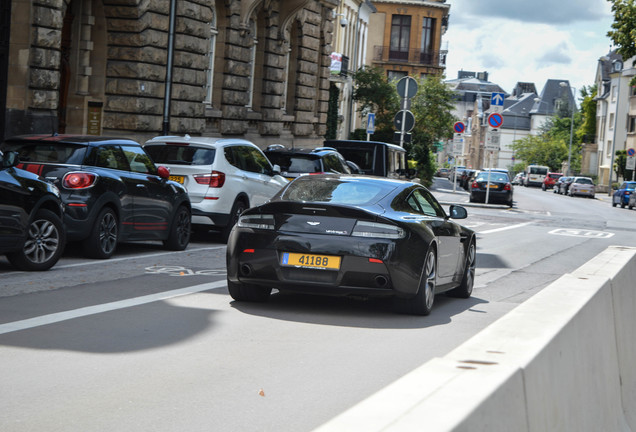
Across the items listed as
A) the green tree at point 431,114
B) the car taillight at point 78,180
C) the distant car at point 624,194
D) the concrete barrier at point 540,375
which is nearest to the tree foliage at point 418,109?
the green tree at point 431,114

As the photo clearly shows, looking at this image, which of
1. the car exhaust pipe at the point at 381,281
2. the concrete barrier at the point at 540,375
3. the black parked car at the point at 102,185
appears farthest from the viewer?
the black parked car at the point at 102,185

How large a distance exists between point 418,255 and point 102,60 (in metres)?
17.4

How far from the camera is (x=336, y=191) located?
33.1ft

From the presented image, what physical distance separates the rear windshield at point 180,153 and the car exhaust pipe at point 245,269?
760cm

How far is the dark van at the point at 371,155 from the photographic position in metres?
26.1

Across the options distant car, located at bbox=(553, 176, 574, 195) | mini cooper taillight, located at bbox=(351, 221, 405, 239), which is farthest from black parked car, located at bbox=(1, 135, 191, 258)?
distant car, located at bbox=(553, 176, 574, 195)

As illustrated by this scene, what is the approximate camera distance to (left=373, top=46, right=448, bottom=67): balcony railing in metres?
Answer: 91.8

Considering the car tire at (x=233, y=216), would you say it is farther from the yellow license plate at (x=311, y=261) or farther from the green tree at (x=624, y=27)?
the green tree at (x=624, y=27)

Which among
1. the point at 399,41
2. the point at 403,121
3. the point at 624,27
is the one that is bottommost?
the point at 403,121

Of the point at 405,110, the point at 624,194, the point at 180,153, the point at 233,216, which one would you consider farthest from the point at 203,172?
the point at 624,194

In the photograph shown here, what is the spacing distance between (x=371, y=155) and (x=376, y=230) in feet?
55.7

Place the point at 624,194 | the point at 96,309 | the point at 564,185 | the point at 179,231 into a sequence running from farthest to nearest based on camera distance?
the point at 564,185 < the point at 624,194 < the point at 179,231 < the point at 96,309

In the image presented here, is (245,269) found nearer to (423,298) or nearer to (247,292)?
(247,292)

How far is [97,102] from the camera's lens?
83.3 feet
